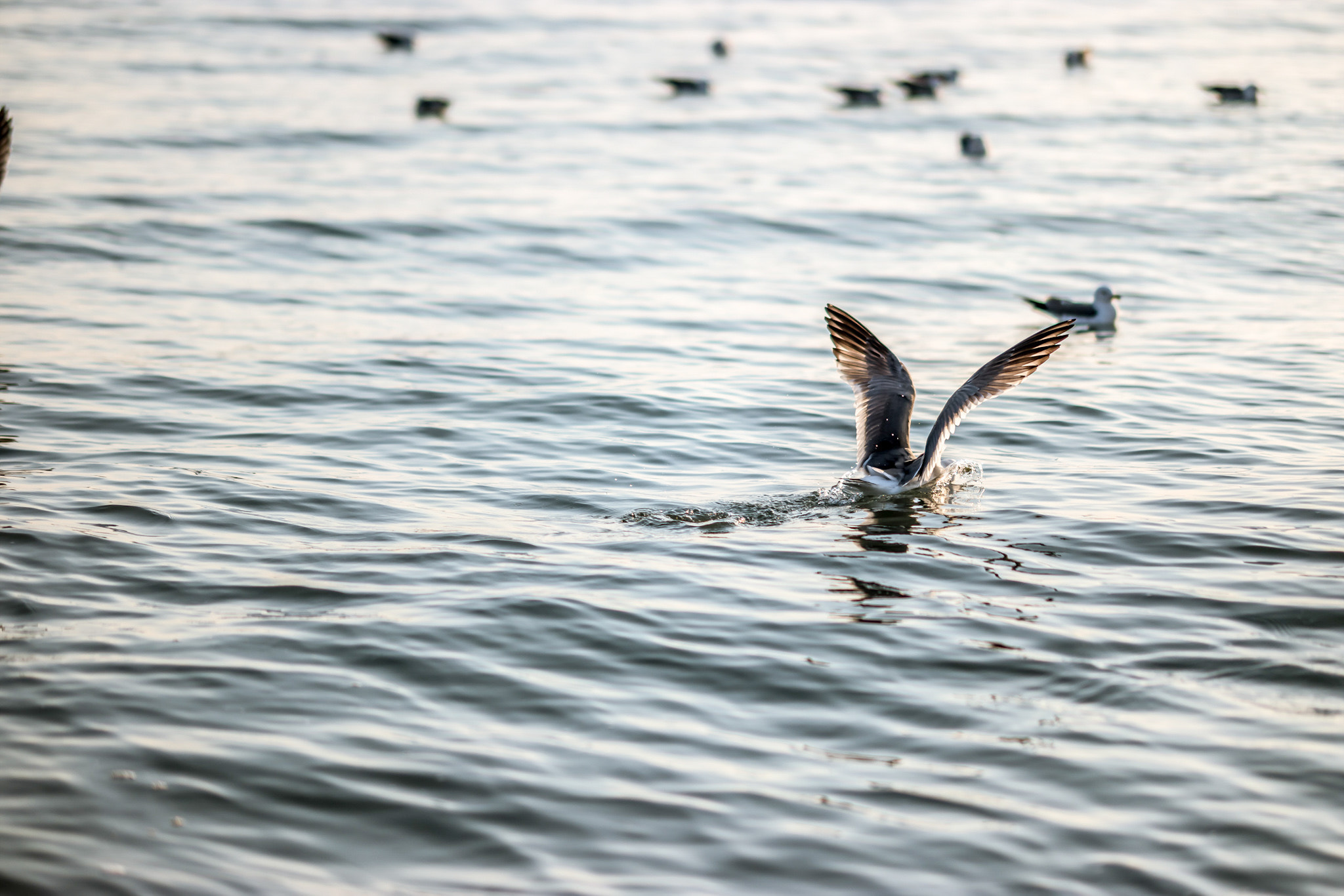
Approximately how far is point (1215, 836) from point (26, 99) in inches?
1106

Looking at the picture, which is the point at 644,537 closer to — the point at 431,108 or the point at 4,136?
the point at 4,136

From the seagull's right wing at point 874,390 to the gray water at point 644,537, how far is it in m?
0.45

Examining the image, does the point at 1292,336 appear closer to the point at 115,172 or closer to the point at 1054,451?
the point at 1054,451

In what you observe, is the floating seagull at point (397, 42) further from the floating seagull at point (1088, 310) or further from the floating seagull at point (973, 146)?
the floating seagull at point (1088, 310)

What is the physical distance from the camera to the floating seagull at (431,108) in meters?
29.0

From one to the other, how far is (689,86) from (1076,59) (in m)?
12.7

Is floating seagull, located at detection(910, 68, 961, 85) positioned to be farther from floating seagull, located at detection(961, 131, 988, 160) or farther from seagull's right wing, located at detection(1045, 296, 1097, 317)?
seagull's right wing, located at detection(1045, 296, 1097, 317)

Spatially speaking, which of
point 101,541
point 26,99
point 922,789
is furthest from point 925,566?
point 26,99

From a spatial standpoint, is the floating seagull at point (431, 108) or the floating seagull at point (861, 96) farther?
the floating seagull at point (861, 96)

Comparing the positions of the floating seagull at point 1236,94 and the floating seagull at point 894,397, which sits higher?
the floating seagull at point 1236,94

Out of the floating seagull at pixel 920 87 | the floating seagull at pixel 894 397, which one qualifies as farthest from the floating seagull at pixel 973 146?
the floating seagull at pixel 894 397

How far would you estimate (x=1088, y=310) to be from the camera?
50.8 feet

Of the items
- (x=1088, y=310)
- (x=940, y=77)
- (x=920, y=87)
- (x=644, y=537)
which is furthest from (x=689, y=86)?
(x=644, y=537)

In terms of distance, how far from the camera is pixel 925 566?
8742mm
